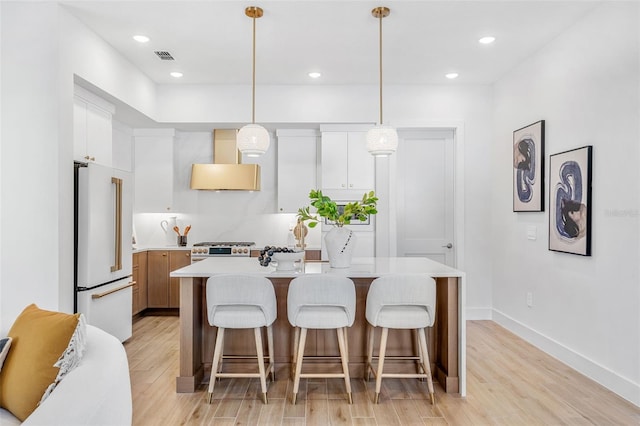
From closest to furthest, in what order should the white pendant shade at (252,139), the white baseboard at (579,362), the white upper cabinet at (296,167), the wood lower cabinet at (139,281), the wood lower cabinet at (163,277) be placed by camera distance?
the white baseboard at (579,362) → the white pendant shade at (252,139) → the wood lower cabinet at (139,281) → the wood lower cabinet at (163,277) → the white upper cabinet at (296,167)

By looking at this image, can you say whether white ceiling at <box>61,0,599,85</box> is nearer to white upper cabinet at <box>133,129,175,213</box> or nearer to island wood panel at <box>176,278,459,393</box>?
white upper cabinet at <box>133,129,175,213</box>

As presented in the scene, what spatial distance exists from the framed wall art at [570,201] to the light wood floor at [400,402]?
1068mm

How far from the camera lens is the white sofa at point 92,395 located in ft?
4.18

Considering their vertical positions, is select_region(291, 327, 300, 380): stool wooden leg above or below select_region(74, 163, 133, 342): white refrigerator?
below

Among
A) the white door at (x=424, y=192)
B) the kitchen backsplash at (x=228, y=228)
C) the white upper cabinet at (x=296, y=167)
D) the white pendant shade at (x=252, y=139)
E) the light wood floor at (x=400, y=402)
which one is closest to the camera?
the light wood floor at (x=400, y=402)

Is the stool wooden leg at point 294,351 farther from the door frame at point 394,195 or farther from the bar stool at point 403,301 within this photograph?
the door frame at point 394,195

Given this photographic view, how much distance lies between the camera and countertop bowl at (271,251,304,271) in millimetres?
2902

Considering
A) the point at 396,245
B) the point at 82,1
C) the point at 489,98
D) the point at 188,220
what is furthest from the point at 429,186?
the point at 82,1

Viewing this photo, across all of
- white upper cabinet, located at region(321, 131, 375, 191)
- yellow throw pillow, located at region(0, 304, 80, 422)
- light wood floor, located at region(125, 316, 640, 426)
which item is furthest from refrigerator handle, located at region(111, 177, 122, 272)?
white upper cabinet, located at region(321, 131, 375, 191)

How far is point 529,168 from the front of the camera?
4113 mm

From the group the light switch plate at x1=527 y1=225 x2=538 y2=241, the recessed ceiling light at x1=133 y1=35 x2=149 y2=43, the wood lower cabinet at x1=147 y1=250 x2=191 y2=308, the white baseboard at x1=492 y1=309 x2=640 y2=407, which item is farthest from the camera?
the wood lower cabinet at x1=147 y1=250 x2=191 y2=308

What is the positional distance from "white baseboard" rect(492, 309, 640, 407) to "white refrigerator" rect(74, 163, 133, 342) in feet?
13.4

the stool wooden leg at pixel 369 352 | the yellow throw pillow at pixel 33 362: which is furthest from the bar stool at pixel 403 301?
the yellow throw pillow at pixel 33 362

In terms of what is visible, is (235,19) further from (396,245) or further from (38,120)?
(396,245)
